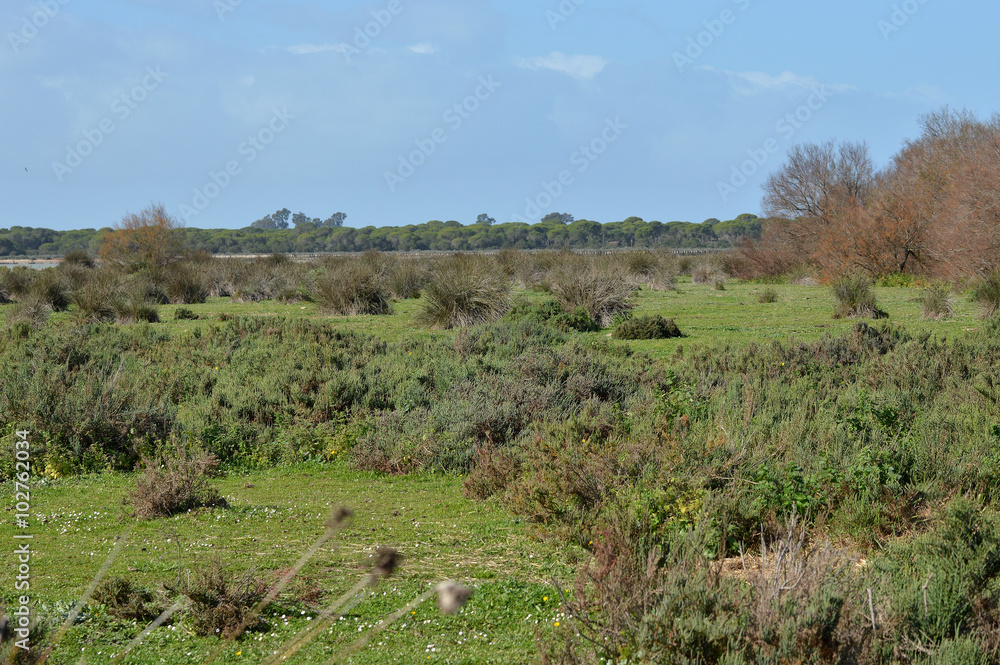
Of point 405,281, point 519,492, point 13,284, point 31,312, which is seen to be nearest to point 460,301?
point 405,281

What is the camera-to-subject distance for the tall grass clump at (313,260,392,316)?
23.0m

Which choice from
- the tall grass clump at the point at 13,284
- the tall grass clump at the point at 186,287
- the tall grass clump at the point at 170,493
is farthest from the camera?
the tall grass clump at the point at 186,287

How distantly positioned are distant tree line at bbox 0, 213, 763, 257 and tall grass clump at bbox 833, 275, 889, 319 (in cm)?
8714

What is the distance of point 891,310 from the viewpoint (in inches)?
865

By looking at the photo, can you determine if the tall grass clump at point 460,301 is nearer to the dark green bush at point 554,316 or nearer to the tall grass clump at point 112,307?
the dark green bush at point 554,316

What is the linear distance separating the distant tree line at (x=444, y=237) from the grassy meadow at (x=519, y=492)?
96.7 metres

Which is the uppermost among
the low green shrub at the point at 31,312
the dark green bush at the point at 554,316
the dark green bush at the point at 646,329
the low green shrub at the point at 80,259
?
the low green shrub at the point at 80,259

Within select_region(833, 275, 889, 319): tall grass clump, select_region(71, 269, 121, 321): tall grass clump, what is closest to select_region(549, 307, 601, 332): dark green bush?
select_region(833, 275, 889, 319): tall grass clump

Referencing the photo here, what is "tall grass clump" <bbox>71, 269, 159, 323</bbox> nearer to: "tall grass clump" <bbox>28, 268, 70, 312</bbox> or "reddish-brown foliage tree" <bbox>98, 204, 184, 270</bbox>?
"tall grass clump" <bbox>28, 268, 70, 312</bbox>

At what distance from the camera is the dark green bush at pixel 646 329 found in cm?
1662

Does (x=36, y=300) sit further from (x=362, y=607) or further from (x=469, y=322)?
(x=362, y=607)

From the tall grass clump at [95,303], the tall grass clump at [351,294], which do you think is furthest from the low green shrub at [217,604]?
the tall grass clump at [351,294]

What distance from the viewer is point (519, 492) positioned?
20.5ft

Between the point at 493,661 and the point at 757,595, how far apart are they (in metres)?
1.29
